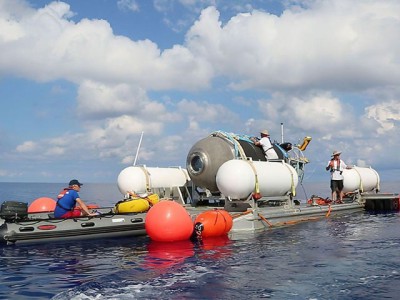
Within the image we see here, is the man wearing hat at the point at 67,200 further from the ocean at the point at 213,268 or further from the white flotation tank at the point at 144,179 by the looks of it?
the white flotation tank at the point at 144,179

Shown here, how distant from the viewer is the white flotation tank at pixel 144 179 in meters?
18.6

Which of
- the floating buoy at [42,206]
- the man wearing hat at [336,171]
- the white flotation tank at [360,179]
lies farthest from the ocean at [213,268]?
the white flotation tank at [360,179]

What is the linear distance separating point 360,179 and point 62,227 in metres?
17.6

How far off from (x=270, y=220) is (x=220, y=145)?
389 centimetres

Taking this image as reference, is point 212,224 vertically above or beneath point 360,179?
beneath

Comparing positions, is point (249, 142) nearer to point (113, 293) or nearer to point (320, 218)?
point (320, 218)

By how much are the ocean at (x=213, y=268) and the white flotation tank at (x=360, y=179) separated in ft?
30.5

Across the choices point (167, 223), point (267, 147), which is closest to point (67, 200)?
point (167, 223)

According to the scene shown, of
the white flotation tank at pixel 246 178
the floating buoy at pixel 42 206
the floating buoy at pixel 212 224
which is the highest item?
the white flotation tank at pixel 246 178

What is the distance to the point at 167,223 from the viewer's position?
43.8ft

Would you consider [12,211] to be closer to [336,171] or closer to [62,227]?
[62,227]

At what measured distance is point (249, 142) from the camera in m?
20.0

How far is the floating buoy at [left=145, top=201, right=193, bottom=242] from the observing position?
1338 cm

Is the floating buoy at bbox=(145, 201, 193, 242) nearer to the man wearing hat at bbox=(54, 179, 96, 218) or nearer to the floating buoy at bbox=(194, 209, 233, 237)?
the floating buoy at bbox=(194, 209, 233, 237)
